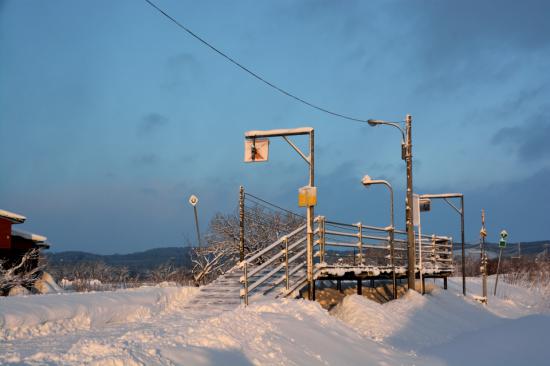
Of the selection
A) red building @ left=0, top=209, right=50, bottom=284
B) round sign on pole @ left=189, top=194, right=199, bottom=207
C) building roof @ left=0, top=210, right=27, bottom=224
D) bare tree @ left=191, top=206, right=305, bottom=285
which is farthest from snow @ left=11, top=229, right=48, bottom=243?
round sign on pole @ left=189, top=194, right=199, bottom=207

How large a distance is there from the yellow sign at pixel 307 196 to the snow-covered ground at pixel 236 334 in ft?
9.25

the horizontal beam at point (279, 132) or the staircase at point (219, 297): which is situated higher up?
the horizontal beam at point (279, 132)

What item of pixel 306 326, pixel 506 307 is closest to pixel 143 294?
pixel 306 326

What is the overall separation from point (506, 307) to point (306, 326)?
65.3ft

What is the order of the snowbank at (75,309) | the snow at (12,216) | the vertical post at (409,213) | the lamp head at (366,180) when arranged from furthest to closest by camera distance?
the snow at (12,216) < the lamp head at (366,180) < the vertical post at (409,213) < the snowbank at (75,309)

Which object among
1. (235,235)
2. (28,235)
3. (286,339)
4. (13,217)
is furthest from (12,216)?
(286,339)

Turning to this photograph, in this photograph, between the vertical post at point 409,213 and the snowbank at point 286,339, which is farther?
the vertical post at point 409,213

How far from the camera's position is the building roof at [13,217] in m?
31.2

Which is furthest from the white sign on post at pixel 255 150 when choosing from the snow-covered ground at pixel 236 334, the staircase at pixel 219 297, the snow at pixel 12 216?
the snow at pixel 12 216

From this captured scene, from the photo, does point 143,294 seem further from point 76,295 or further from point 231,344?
point 231,344

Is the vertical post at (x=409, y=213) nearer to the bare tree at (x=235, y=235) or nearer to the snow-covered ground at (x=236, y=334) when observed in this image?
the snow-covered ground at (x=236, y=334)

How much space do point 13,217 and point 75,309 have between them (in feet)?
74.0

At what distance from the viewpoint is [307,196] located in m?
14.6

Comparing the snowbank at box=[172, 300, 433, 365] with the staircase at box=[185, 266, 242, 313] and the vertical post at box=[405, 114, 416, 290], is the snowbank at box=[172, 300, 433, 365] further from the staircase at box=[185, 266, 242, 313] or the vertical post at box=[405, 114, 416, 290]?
the vertical post at box=[405, 114, 416, 290]
